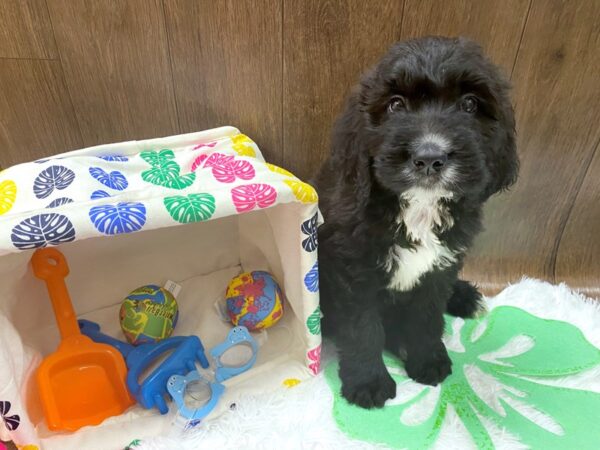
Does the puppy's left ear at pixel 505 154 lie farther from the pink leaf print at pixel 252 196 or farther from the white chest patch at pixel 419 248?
the pink leaf print at pixel 252 196

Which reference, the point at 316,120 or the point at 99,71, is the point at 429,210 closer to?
the point at 316,120

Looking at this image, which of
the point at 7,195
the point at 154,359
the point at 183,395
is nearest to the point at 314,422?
the point at 183,395

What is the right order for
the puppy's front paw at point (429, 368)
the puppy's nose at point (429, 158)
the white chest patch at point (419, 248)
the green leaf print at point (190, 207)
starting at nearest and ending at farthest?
the puppy's nose at point (429, 158)
the green leaf print at point (190, 207)
the white chest patch at point (419, 248)
the puppy's front paw at point (429, 368)

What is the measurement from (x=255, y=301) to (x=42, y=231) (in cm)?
80

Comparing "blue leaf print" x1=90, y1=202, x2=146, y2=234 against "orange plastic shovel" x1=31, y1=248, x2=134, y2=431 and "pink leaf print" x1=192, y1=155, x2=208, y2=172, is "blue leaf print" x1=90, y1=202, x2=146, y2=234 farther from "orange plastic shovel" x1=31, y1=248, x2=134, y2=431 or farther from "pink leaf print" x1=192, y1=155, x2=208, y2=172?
"orange plastic shovel" x1=31, y1=248, x2=134, y2=431

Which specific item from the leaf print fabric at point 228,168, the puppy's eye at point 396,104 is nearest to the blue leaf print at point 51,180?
the leaf print fabric at point 228,168

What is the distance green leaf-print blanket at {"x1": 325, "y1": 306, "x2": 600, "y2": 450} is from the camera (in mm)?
1471

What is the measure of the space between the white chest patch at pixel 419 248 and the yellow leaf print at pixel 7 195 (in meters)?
1.01

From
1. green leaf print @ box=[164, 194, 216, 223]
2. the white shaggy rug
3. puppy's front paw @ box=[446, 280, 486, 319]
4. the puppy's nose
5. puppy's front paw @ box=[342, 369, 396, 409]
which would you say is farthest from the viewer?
puppy's front paw @ box=[446, 280, 486, 319]

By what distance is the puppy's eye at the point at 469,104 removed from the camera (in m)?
1.22

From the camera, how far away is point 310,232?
52.8 inches

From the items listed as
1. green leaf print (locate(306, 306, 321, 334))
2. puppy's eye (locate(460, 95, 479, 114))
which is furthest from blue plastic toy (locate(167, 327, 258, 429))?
puppy's eye (locate(460, 95, 479, 114))

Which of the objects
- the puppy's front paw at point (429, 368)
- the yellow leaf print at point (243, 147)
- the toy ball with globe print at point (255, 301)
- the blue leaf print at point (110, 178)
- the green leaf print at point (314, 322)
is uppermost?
the blue leaf print at point (110, 178)

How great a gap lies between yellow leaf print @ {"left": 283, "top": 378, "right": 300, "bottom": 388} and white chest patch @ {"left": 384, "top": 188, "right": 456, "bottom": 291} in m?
0.49
